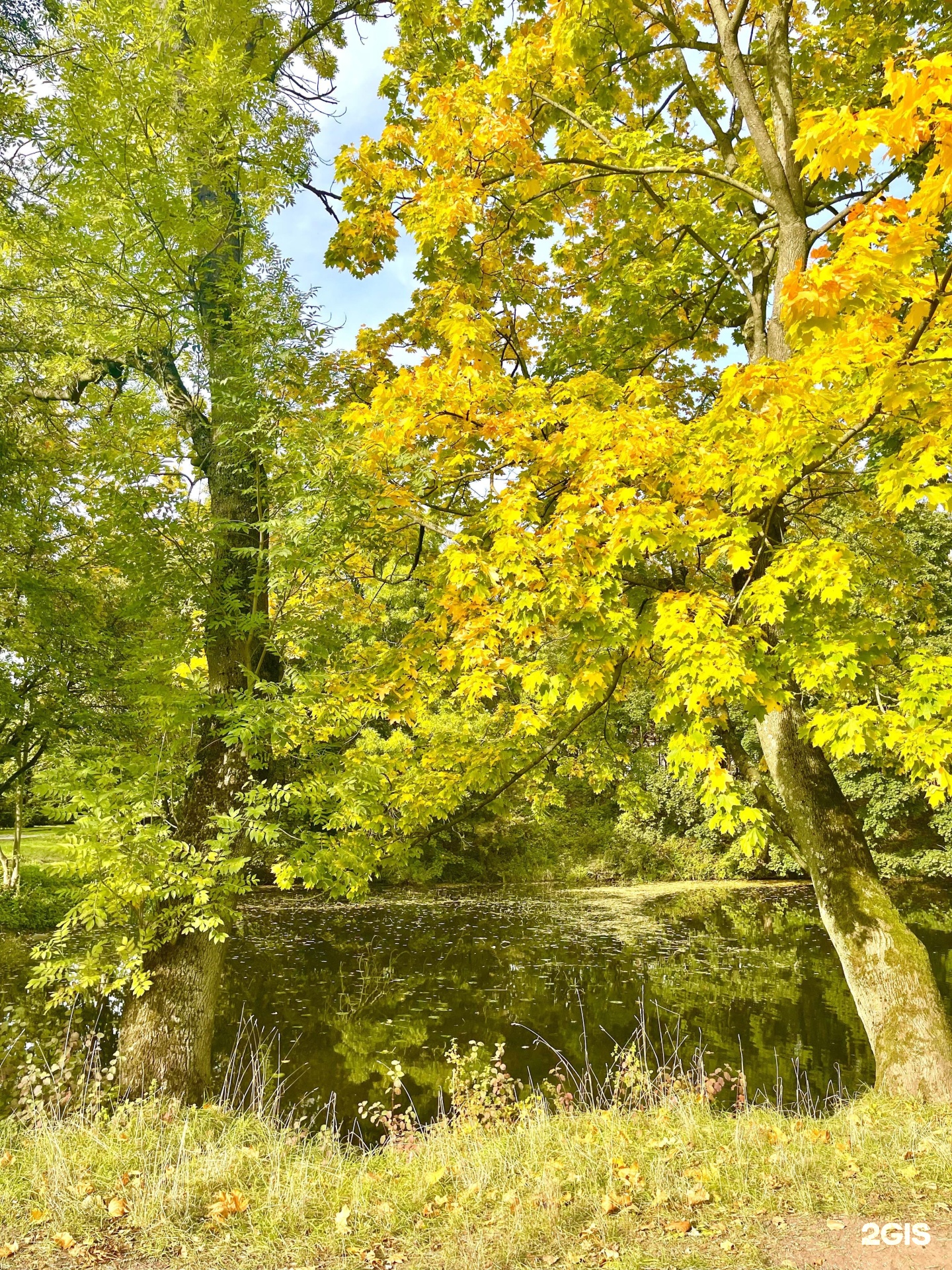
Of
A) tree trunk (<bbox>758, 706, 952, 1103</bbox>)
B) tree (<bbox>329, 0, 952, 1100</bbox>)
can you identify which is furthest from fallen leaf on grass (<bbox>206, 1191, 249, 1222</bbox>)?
tree trunk (<bbox>758, 706, 952, 1103</bbox>)

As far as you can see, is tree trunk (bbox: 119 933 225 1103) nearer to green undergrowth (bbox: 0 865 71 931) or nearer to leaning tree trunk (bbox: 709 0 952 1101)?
leaning tree trunk (bbox: 709 0 952 1101)

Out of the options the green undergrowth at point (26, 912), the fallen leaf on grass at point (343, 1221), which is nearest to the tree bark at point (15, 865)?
the green undergrowth at point (26, 912)

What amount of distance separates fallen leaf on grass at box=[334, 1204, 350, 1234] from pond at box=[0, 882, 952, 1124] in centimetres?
476

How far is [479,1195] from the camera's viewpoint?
353cm

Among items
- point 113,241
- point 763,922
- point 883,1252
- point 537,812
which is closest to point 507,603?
point 883,1252

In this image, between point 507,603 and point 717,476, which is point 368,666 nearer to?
point 507,603

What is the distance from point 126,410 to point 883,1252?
7264mm

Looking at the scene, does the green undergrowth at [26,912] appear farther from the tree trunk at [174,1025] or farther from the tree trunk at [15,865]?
the tree trunk at [174,1025]

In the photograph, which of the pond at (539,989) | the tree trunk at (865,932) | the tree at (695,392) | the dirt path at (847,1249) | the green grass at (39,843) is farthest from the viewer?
the pond at (539,989)

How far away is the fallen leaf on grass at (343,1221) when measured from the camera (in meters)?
3.20

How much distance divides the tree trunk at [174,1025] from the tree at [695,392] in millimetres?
2937

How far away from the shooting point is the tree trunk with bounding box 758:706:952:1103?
223 inches

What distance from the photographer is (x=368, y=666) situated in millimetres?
6938

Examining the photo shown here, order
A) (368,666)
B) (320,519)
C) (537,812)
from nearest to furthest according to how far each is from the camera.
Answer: (320,519) → (368,666) → (537,812)
